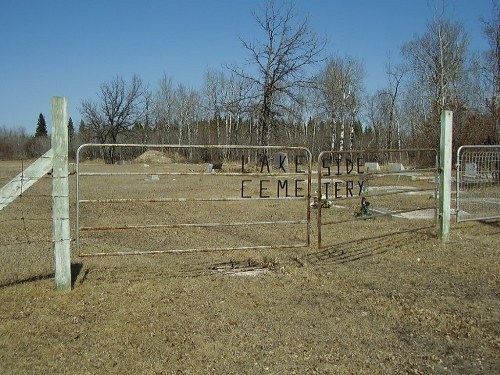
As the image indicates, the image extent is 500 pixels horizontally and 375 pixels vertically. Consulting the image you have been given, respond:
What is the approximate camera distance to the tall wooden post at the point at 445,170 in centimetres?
818

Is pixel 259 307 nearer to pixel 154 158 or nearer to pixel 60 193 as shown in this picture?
pixel 60 193

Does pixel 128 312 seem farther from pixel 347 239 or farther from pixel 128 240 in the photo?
pixel 347 239

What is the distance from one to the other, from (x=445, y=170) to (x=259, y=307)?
189 inches

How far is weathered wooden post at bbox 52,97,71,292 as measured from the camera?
5.23 m

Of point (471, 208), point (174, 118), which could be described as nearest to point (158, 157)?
point (174, 118)

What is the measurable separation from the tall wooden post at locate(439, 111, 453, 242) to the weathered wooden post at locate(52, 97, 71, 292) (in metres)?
6.09

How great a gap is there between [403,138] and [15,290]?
209ft

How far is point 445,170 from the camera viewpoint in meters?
8.20

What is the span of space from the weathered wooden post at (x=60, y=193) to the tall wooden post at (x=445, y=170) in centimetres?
609

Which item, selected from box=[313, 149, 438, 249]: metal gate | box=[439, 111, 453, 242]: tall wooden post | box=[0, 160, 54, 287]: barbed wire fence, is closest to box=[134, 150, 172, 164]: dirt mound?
box=[313, 149, 438, 249]: metal gate

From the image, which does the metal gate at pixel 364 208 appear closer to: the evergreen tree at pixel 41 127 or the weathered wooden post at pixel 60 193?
the weathered wooden post at pixel 60 193

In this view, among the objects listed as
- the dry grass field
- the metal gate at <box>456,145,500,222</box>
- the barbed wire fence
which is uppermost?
the metal gate at <box>456,145,500,222</box>


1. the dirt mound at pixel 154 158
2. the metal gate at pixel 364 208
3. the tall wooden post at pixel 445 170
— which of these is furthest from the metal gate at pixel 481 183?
the dirt mound at pixel 154 158

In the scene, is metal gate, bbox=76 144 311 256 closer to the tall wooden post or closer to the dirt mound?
the tall wooden post
